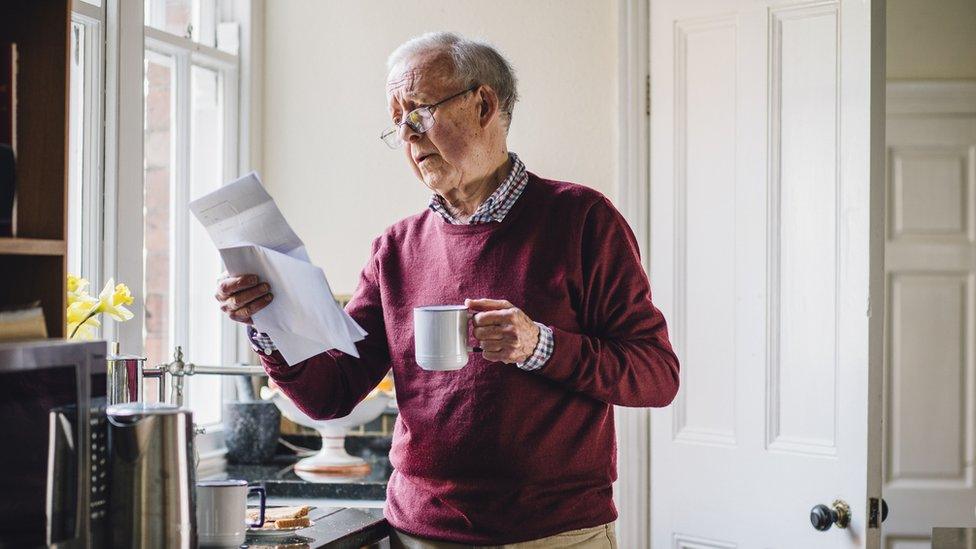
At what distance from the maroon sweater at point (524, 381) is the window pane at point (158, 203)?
41.0 inches

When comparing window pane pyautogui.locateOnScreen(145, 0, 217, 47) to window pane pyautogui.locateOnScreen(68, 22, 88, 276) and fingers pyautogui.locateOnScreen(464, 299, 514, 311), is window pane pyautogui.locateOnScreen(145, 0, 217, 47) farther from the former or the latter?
fingers pyautogui.locateOnScreen(464, 299, 514, 311)

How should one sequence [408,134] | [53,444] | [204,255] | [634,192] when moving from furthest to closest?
1. [204,255]
2. [634,192]
3. [408,134]
4. [53,444]

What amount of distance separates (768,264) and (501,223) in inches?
37.5

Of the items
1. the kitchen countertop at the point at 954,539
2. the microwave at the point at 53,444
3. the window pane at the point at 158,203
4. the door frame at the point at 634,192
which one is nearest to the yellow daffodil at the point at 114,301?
the microwave at the point at 53,444

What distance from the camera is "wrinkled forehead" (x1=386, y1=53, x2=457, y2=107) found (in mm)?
1754

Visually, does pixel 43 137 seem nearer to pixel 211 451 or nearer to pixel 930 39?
pixel 211 451

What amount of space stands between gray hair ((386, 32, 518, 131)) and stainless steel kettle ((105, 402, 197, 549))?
761mm

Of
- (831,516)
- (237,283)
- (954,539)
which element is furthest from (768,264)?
(237,283)

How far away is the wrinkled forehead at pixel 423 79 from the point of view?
5.75ft

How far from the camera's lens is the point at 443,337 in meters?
1.51

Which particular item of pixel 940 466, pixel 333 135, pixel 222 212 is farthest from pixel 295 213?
pixel 940 466

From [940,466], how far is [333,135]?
2.24m

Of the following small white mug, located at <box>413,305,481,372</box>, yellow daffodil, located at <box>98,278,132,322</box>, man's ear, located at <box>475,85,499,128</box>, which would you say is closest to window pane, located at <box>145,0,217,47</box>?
yellow daffodil, located at <box>98,278,132,322</box>

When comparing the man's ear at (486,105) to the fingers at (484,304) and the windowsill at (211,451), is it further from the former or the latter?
the windowsill at (211,451)
